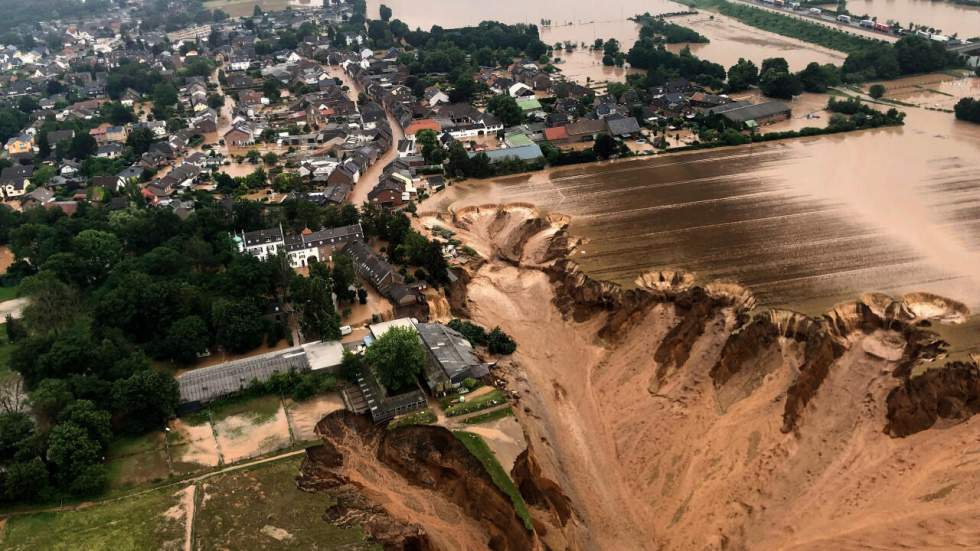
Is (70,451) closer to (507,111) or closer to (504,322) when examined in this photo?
(504,322)

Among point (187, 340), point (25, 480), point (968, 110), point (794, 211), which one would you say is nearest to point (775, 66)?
point (968, 110)

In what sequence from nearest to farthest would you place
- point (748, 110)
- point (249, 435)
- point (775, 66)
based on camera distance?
point (249, 435) → point (748, 110) → point (775, 66)

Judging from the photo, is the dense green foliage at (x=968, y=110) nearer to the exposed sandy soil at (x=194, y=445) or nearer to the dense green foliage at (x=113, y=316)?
the dense green foliage at (x=113, y=316)

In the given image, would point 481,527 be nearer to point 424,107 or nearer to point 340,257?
point 340,257

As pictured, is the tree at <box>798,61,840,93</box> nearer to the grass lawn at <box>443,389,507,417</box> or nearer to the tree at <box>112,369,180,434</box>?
the grass lawn at <box>443,389,507,417</box>

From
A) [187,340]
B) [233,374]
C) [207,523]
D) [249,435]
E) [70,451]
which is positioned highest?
[70,451]

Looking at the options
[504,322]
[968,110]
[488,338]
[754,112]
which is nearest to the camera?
[488,338]
